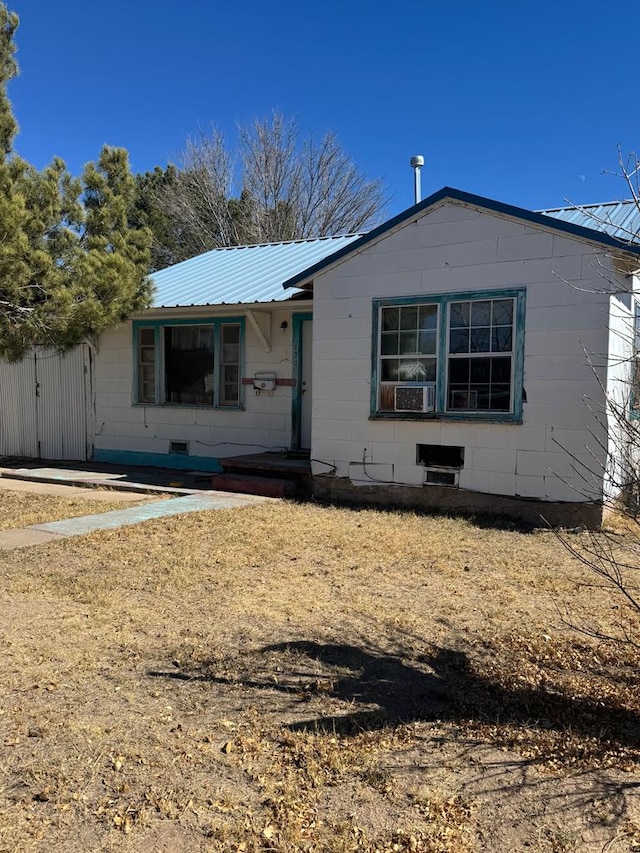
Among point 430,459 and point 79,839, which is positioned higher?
point 430,459

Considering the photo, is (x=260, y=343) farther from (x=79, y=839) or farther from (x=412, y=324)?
(x=79, y=839)

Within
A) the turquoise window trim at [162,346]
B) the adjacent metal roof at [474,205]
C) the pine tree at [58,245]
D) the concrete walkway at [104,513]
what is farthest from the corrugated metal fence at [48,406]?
the adjacent metal roof at [474,205]

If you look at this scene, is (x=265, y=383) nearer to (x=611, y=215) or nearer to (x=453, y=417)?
(x=453, y=417)

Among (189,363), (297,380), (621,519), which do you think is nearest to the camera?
(621,519)

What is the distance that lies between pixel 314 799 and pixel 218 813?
37cm

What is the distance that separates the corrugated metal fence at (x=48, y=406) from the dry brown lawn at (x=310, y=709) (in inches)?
302

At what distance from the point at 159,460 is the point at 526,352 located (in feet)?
23.4

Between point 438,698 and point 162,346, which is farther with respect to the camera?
point 162,346

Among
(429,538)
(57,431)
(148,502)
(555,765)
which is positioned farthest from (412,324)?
(57,431)

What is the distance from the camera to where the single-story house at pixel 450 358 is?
24.9ft

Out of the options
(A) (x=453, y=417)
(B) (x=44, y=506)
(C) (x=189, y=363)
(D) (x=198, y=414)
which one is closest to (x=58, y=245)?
(B) (x=44, y=506)

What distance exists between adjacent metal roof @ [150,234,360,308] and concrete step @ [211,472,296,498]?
9.01ft

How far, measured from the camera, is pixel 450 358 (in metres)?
8.48

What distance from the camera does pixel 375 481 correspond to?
29.8ft
